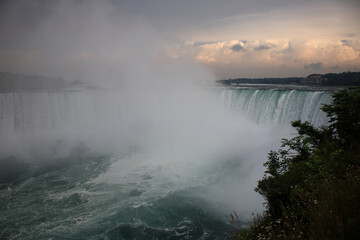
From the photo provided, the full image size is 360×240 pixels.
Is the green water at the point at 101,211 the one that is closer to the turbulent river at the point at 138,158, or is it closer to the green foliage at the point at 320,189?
the turbulent river at the point at 138,158

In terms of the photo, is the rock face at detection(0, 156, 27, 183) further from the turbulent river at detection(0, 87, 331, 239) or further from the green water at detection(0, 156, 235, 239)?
the green water at detection(0, 156, 235, 239)

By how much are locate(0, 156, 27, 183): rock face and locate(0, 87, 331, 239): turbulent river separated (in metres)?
0.07

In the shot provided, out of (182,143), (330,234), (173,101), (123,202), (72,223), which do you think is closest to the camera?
(330,234)

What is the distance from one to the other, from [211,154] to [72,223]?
11.9 m

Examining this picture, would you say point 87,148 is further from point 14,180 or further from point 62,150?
point 14,180

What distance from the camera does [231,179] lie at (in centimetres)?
1305

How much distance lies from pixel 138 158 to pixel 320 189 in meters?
15.1

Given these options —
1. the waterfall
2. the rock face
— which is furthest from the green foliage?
the rock face

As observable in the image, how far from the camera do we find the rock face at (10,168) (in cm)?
1387

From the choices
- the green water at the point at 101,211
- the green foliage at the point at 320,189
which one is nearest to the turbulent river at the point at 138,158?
the green water at the point at 101,211

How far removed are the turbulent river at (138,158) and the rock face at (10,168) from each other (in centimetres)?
7

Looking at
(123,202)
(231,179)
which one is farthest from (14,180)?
(231,179)

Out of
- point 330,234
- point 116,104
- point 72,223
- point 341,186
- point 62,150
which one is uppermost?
point 341,186

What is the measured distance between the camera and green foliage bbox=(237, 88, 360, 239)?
294cm
